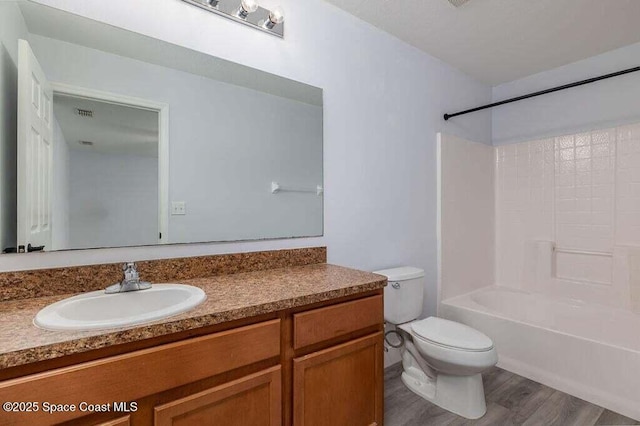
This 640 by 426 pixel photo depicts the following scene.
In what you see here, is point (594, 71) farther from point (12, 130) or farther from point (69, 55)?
point (12, 130)

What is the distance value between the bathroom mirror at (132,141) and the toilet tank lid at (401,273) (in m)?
0.65

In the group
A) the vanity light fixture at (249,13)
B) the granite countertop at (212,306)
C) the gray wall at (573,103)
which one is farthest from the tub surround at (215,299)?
the gray wall at (573,103)

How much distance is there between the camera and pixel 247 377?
1.04 metres

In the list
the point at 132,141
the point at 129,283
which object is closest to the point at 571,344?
the point at 129,283

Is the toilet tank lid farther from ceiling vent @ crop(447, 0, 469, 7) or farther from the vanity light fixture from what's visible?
ceiling vent @ crop(447, 0, 469, 7)

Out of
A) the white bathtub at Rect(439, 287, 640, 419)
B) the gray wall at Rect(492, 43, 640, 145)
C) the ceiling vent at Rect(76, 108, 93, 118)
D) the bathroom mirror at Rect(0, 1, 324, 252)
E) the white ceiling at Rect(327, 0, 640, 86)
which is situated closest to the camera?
the bathroom mirror at Rect(0, 1, 324, 252)

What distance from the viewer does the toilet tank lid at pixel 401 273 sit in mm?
2020

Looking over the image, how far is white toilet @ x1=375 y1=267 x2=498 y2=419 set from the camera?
1.69 m

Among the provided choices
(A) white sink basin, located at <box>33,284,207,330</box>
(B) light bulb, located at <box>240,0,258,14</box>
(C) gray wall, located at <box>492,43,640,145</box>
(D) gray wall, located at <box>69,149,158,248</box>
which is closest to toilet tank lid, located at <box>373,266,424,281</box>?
(A) white sink basin, located at <box>33,284,207,330</box>

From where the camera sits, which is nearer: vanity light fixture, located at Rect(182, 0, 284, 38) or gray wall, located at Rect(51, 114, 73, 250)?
gray wall, located at Rect(51, 114, 73, 250)

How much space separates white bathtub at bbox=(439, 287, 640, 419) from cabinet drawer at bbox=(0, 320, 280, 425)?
190cm

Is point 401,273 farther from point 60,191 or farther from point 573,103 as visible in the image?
point 573,103

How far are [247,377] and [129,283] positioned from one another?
A: 0.56 metres

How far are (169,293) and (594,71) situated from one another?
347 centimetres
